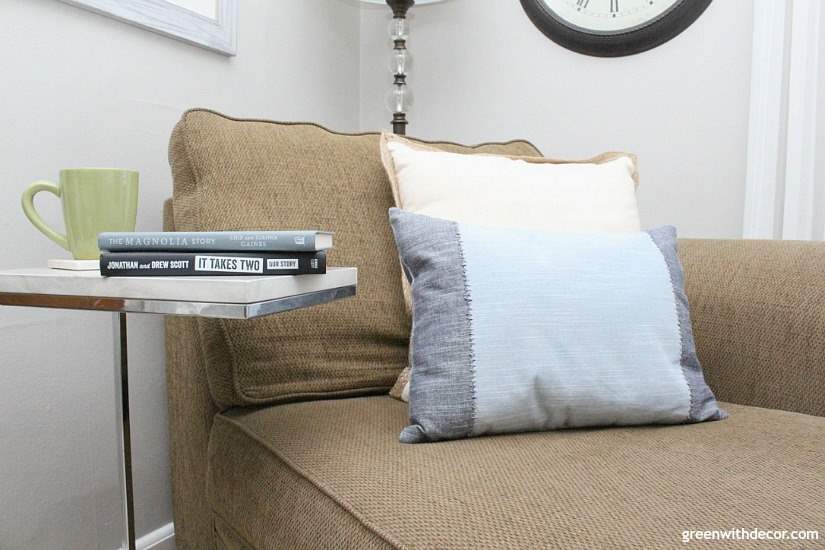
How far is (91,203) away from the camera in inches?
33.6

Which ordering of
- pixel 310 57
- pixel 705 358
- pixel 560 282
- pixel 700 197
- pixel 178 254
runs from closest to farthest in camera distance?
pixel 178 254, pixel 560 282, pixel 705 358, pixel 700 197, pixel 310 57

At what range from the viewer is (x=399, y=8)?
166 cm

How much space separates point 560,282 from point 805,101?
0.98 metres

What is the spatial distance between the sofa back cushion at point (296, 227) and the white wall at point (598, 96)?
81cm

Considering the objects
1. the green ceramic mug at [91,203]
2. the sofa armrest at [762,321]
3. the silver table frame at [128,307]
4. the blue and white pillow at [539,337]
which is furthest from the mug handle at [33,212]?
the sofa armrest at [762,321]

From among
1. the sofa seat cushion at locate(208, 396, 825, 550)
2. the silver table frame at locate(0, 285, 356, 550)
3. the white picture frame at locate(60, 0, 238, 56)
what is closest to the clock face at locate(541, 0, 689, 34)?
the white picture frame at locate(60, 0, 238, 56)

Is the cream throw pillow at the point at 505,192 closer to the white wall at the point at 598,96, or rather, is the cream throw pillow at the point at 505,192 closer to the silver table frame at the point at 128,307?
the silver table frame at the point at 128,307

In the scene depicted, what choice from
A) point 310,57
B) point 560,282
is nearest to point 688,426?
point 560,282

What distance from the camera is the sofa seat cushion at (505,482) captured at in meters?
0.59

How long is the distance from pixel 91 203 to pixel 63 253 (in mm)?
332

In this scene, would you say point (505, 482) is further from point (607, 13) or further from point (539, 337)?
point (607, 13)

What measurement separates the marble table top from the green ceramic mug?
0.31 ft

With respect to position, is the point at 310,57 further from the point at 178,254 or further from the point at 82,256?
the point at 178,254

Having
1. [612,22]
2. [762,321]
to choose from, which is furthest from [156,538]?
[612,22]
